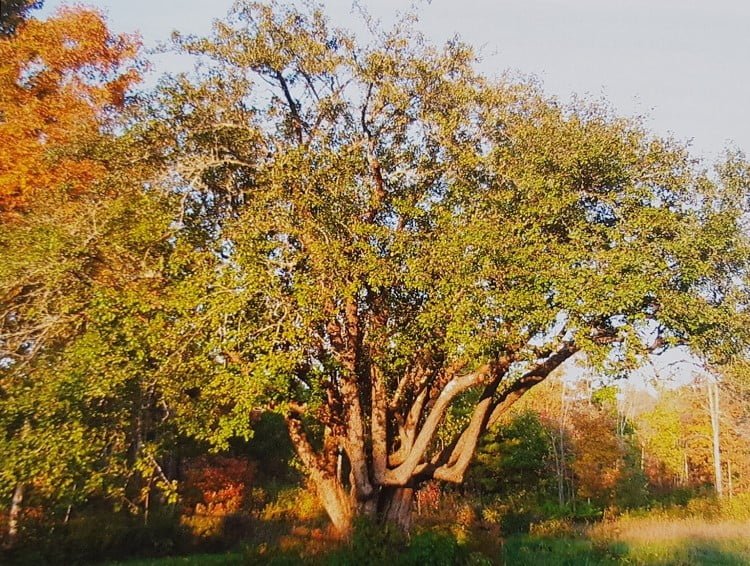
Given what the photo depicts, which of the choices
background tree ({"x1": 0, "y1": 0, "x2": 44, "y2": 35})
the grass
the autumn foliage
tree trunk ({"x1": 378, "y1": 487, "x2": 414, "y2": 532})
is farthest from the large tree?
background tree ({"x1": 0, "y1": 0, "x2": 44, "y2": 35})

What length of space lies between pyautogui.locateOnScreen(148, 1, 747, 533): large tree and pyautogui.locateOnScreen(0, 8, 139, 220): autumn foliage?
5022mm

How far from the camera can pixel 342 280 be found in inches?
426

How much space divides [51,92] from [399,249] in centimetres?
1557

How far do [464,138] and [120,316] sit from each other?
894 centimetres

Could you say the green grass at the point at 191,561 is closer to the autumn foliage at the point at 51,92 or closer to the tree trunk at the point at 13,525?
the tree trunk at the point at 13,525

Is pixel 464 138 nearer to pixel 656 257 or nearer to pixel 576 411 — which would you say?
pixel 656 257

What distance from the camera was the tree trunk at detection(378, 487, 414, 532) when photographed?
41.7ft

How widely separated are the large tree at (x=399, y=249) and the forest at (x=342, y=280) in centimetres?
6

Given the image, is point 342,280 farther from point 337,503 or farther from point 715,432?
point 715,432

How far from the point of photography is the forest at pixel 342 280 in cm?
979

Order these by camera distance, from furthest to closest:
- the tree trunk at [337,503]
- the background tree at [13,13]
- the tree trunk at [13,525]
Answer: the background tree at [13,13] < the tree trunk at [13,525] < the tree trunk at [337,503]

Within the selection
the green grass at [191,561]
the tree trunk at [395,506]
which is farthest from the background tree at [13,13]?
the tree trunk at [395,506]

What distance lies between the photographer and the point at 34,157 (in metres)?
15.8

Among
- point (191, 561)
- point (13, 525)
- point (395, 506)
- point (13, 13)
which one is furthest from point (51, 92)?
point (395, 506)
